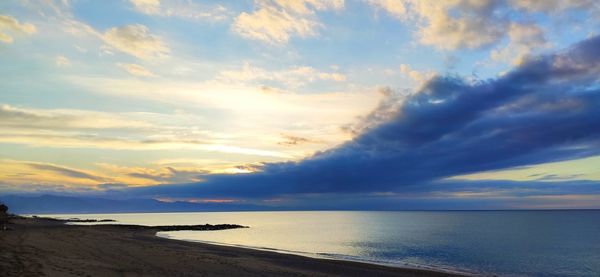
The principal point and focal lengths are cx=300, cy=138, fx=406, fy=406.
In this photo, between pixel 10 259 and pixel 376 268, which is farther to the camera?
pixel 376 268

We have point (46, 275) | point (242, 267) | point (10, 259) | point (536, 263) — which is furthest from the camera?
point (536, 263)

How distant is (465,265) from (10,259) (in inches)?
1810

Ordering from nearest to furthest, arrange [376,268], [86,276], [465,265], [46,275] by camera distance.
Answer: [46,275], [86,276], [376,268], [465,265]

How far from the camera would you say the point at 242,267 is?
34625 millimetres

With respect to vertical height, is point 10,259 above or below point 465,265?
above

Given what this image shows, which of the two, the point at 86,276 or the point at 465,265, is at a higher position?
the point at 86,276

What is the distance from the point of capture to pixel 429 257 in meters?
56.5

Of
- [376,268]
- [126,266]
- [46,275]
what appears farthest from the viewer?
[376,268]

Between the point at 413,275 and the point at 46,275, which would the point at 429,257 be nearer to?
the point at 413,275

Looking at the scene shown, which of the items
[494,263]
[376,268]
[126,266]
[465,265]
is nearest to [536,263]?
[494,263]

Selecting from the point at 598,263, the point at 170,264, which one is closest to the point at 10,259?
the point at 170,264

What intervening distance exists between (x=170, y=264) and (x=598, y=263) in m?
54.9

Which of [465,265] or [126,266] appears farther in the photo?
[465,265]

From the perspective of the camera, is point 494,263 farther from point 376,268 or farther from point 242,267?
point 242,267
